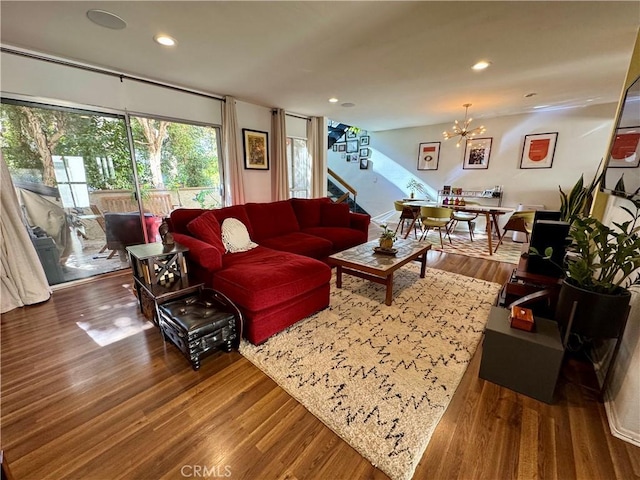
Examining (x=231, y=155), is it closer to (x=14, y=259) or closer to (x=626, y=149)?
(x=14, y=259)

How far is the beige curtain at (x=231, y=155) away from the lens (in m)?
4.08

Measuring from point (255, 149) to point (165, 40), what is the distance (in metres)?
2.35

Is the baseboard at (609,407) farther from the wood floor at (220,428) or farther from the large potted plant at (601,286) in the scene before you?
the large potted plant at (601,286)

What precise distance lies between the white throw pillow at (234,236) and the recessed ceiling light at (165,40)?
1620 millimetres

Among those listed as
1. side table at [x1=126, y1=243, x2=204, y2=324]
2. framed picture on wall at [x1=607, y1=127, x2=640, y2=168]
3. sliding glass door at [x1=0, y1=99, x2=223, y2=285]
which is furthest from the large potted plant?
sliding glass door at [x1=0, y1=99, x2=223, y2=285]

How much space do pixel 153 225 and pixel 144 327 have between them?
6.52ft

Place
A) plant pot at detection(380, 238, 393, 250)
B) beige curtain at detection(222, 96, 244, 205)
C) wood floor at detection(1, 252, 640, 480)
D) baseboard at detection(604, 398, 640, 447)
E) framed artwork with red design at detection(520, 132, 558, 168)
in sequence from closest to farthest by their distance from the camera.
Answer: wood floor at detection(1, 252, 640, 480)
baseboard at detection(604, 398, 640, 447)
plant pot at detection(380, 238, 393, 250)
beige curtain at detection(222, 96, 244, 205)
framed artwork with red design at detection(520, 132, 558, 168)

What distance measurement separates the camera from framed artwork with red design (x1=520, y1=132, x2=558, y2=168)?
4.97 m

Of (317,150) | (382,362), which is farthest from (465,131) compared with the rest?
(382,362)

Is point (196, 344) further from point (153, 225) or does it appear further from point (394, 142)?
point (394, 142)

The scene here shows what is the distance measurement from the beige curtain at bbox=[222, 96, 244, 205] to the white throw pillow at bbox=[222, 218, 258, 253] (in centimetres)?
168

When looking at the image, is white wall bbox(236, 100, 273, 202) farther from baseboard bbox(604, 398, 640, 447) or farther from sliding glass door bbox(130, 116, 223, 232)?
baseboard bbox(604, 398, 640, 447)

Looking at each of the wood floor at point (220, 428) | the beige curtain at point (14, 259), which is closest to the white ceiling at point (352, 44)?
the beige curtain at point (14, 259)

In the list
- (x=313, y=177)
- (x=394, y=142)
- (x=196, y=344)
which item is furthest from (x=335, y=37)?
(x=394, y=142)
